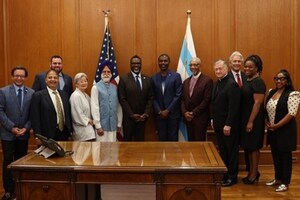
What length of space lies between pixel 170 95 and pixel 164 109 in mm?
218

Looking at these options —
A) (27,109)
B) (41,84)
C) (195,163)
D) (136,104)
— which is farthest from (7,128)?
(195,163)

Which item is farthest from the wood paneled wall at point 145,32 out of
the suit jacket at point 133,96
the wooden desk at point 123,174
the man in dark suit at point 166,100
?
the wooden desk at point 123,174

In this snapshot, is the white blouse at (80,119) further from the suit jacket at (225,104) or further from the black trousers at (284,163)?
the black trousers at (284,163)

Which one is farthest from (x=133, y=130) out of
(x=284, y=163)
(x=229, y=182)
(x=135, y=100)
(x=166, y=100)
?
(x=284, y=163)

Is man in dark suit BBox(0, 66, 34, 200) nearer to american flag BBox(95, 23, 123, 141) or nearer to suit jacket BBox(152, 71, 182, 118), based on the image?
american flag BBox(95, 23, 123, 141)

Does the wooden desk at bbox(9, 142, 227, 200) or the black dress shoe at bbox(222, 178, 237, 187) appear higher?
the wooden desk at bbox(9, 142, 227, 200)

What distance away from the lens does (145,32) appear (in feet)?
19.1

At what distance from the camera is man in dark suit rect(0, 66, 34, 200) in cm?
403

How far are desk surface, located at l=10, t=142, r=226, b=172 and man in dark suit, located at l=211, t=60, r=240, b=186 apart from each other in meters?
1.23

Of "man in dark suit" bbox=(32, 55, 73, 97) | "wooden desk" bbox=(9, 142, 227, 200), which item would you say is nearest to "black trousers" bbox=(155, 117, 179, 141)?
"man in dark suit" bbox=(32, 55, 73, 97)

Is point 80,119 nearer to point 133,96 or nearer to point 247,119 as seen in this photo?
point 133,96

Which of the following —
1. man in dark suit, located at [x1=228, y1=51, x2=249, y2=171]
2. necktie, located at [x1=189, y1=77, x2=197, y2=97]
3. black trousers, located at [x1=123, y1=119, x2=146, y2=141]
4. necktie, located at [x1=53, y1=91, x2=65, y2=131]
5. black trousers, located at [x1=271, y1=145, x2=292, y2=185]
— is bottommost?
black trousers, located at [x1=271, y1=145, x2=292, y2=185]

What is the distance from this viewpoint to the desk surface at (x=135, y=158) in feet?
8.63

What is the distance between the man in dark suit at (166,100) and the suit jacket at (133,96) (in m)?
0.13
